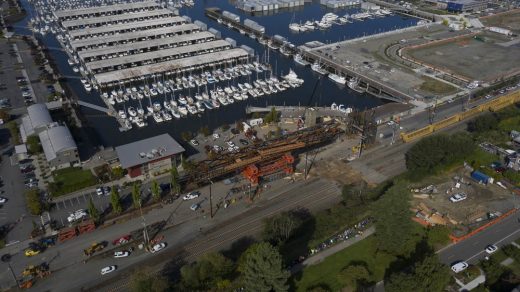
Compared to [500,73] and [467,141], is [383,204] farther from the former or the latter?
[500,73]

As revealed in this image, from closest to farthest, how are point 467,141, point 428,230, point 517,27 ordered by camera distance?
point 428,230, point 467,141, point 517,27

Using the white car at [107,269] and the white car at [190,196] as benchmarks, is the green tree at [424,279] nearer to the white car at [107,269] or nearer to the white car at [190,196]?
the white car at [190,196]

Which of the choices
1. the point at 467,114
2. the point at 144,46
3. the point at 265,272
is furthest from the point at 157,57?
the point at 265,272

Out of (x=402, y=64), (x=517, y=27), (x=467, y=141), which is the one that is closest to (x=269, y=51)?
Answer: (x=402, y=64)

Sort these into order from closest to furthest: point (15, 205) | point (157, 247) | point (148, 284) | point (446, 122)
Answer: point (148, 284) < point (157, 247) < point (15, 205) < point (446, 122)

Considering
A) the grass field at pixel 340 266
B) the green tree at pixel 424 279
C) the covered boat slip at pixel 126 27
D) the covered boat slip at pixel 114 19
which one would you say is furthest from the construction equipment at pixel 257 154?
the covered boat slip at pixel 114 19

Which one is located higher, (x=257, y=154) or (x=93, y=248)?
(x=257, y=154)

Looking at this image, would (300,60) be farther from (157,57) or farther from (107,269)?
(107,269)

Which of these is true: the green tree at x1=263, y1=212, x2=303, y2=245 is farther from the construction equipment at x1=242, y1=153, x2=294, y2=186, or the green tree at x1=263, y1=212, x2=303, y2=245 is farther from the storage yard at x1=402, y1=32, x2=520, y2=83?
the storage yard at x1=402, y1=32, x2=520, y2=83
